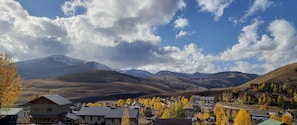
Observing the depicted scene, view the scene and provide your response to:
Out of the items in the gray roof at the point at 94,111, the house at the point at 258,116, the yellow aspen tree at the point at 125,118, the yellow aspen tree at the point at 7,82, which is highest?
the yellow aspen tree at the point at 7,82

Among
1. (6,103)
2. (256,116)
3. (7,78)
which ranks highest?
(7,78)

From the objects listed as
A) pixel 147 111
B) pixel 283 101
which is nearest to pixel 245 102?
pixel 283 101

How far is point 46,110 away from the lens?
68.4 metres

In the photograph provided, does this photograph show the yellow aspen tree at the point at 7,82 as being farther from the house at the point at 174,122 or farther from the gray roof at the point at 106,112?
the gray roof at the point at 106,112

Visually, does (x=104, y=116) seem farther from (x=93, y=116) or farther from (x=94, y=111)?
(x=94, y=111)

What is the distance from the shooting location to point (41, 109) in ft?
226

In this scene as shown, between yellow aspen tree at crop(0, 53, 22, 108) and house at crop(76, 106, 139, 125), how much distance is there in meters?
46.9

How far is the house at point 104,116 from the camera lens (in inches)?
3164

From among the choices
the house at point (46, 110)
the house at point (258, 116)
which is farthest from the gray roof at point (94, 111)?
the house at point (258, 116)

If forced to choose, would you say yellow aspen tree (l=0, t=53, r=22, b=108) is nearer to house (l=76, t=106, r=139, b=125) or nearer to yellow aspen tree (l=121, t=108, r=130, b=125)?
yellow aspen tree (l=121, t=108, r=130, b=125)

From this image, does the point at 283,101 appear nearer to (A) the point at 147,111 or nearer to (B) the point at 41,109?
(A) the point at 147,111

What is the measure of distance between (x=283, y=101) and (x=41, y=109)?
13215 cm

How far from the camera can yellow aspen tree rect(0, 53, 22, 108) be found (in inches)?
1336

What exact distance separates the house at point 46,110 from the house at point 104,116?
41.7 feet
